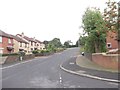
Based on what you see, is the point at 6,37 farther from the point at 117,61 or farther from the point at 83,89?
the point at 83,89

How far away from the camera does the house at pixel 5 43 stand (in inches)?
2328

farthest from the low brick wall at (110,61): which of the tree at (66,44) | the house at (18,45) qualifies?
the tree at (66,44)

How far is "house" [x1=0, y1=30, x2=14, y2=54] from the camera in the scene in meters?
59.1

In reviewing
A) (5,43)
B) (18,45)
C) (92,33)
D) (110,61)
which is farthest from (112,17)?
(18,45)

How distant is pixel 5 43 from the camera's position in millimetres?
61625

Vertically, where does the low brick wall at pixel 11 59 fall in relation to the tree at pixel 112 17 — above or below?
below

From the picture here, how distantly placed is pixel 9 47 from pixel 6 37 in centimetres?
357

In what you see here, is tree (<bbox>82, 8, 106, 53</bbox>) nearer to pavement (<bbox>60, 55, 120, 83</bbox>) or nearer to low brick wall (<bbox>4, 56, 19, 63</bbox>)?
pavement (<bbox>60, 55, 120, 83</bbox>)

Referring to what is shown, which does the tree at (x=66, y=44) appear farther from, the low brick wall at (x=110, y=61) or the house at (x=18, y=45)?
the low brick wall at (x=110, y=61)

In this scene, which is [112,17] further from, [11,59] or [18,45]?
[18,45]

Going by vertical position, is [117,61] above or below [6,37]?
below

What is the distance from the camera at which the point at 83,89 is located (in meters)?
12.8

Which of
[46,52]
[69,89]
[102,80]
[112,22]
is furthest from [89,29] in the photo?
[46,52]

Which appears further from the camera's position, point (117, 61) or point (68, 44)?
point (68, 44)
